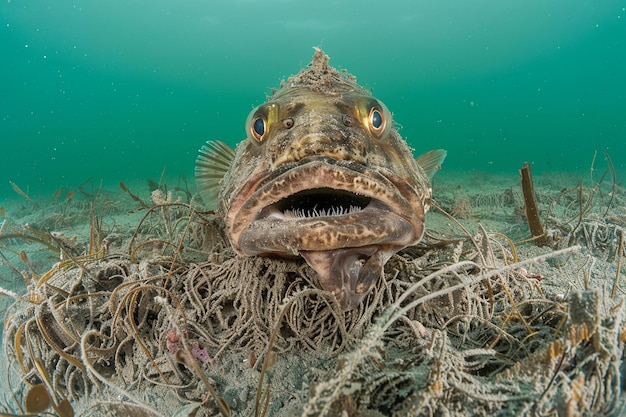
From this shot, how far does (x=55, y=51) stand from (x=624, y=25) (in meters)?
175

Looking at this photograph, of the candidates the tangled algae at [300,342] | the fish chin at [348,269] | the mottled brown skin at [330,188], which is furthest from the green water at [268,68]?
the fish chin at [348,269]

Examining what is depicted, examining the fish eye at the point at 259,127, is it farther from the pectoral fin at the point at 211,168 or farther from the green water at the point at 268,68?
the green water at the point at 268,68

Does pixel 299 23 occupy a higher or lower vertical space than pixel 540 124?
higher

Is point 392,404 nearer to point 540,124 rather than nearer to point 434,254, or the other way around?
point 434,254

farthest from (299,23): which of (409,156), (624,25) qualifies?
(409,156)

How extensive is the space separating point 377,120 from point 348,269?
3.61 feet

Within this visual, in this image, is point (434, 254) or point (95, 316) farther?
point (434, 254)

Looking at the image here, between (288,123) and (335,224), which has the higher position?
(288,123)

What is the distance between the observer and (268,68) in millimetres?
126062

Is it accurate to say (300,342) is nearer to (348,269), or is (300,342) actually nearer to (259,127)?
(348,269)

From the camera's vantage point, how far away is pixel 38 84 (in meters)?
126

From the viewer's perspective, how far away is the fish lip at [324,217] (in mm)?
1756

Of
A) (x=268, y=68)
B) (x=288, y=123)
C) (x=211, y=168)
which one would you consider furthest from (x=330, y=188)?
(x=268, y=68)

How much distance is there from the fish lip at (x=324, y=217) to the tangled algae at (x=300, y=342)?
1.01ft
